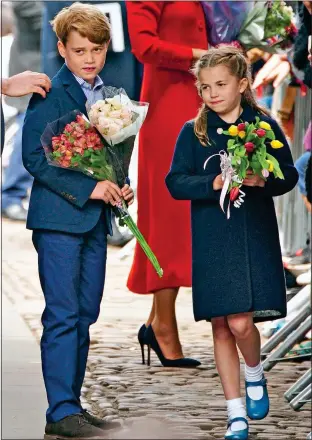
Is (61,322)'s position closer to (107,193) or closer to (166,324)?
(107,193)

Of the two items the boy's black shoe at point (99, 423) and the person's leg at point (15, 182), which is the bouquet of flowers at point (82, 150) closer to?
the boy's black shoe at point (99, 423)

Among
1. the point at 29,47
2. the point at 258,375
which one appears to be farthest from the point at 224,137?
the point at 29,47

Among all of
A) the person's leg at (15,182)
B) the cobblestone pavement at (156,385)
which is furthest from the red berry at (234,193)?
the person's leg at (15,182)

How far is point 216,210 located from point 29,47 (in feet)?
37.2

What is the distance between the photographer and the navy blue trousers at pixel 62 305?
19.6 ft

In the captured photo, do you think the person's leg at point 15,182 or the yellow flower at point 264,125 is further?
the person's leg at point 15,182

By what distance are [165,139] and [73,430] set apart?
7.36 ft

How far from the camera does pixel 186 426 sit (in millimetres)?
6148

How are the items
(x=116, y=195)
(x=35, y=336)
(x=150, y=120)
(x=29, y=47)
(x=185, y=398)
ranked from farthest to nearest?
1. (x=29, y=47)
2. (x=35, y=336)
3. (x=150, y=120)
4. (x=185, y=398)
5. (x=116, y=195)

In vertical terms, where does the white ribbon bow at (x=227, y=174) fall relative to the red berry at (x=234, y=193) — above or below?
above

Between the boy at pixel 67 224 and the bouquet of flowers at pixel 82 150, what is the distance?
63 mm

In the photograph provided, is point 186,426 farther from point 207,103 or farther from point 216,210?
point 207,103

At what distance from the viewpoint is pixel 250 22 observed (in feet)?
25.7

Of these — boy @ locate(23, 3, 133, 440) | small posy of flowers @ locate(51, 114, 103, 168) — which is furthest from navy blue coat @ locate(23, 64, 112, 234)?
small posy of flowers @ locate(51, 114, 103, 168)
